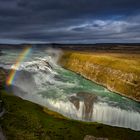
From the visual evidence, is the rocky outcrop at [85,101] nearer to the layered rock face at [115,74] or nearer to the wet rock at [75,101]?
the wet rock at [75,101]

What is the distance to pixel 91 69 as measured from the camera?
94.2 meters

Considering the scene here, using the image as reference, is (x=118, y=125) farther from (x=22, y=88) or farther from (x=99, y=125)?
(x=22, y=88)

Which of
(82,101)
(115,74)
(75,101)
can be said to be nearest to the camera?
(75,101)

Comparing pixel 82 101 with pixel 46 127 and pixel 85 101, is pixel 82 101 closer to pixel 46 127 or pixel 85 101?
pixel 85 101

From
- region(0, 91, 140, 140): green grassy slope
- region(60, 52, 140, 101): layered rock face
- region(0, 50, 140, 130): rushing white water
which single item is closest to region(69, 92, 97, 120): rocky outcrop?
region(0, 50, 140, 130): rushing white water

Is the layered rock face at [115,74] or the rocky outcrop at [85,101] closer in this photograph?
the rocky outcrop at [85,101]

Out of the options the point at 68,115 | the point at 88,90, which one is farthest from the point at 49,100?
the point at 88,90

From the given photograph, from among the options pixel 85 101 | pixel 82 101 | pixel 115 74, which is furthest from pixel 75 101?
pixel 115 74

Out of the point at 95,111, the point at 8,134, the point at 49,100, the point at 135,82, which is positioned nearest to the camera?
the point at 8,134

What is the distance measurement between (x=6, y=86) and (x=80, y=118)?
26397 mm

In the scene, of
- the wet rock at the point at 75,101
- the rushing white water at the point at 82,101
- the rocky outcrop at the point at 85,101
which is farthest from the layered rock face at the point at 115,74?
the wet rock at the point at 75,101

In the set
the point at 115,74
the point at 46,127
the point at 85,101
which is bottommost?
the point at 46,127

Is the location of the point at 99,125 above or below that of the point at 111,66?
below

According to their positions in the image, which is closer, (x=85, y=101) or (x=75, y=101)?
(x=75, y=101)
